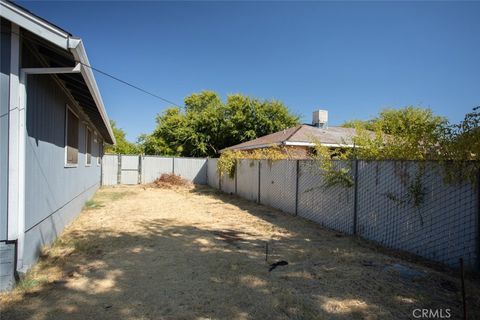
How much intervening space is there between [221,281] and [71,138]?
5.50m

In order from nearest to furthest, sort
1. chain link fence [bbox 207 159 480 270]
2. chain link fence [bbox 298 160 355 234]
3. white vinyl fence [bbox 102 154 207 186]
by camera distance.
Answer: chain link fence [bbox 207 159 480 270]
chain link fence [bbox 298 160 355 234]
white vinyl fence [bbox 102 154 207 186]

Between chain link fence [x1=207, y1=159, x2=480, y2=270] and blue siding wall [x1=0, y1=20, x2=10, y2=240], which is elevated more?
blue siding wall [x1=0, y1=20, x2=10, y2=240]

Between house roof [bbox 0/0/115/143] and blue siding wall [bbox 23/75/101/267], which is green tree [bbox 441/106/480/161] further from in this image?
blue siding wall [bbox 23/75/101/267]

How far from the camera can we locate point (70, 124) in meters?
6.93

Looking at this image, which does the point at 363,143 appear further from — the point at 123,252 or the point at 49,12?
the point at 49,12

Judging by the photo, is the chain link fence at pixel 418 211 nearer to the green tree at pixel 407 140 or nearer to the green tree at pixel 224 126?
the green tree at pixel 407 140

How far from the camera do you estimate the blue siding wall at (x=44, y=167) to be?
388cm

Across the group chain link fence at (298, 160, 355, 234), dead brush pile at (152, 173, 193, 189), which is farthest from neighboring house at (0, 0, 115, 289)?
dead brush pile at (152, 173, 193, 189)

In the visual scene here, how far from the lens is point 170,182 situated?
17.9 metres

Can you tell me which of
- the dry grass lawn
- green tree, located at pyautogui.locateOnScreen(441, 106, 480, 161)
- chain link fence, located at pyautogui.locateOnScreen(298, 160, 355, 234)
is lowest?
the dry grass lawn

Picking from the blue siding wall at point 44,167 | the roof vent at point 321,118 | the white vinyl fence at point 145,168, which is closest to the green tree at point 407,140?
the blue siding wall at point 44,167

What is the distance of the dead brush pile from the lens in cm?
1730

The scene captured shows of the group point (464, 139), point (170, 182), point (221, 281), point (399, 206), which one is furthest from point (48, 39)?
point (170, 182)

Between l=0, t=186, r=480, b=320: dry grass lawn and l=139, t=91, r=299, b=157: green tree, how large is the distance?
18.2 meters
